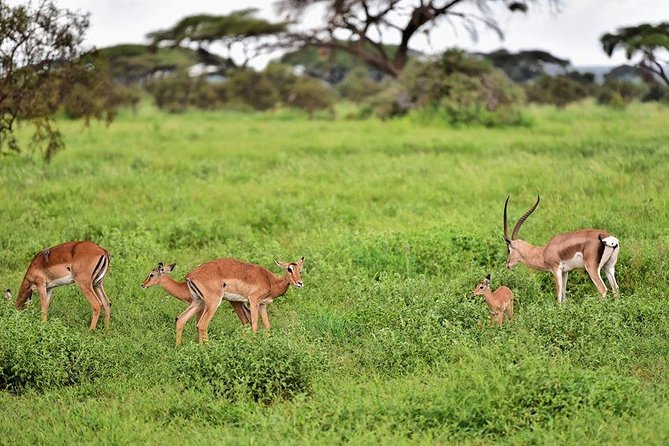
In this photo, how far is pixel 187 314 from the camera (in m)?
6.36

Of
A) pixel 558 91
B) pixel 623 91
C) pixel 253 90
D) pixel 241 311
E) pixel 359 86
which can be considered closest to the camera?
pixel 241 311

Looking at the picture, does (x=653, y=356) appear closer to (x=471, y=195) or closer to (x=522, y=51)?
(x=471, y=195)

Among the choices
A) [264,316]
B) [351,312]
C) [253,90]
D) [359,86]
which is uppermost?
[253,90]

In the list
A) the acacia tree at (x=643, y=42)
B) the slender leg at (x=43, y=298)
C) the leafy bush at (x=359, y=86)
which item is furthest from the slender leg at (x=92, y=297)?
the leafy bush at (x=359, y=86)

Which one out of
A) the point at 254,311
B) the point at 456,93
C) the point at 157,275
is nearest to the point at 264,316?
the point at 254,311

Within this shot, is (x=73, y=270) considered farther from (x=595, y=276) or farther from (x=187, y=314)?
(x=595, y=276)

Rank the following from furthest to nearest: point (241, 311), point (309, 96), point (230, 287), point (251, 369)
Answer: point (309, 96)
point (241, 311)
point (230, 287)
point (251, 369)

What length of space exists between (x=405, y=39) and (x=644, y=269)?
23228mm

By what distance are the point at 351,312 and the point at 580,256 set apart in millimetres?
1707

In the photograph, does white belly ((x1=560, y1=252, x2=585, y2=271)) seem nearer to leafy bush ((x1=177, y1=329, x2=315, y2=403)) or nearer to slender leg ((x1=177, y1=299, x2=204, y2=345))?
leafy bush ((x1=177, y1=329, x2=315, y2=403))

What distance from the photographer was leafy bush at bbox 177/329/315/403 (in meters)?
5.34

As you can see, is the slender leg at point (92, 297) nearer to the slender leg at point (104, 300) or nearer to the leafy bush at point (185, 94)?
the slender leg at point (104, 300)

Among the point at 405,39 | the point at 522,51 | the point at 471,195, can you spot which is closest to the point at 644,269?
the point at 471,195

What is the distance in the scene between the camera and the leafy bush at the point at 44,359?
5672mm
